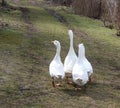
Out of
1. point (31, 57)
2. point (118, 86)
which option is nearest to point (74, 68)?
point (118, 86)

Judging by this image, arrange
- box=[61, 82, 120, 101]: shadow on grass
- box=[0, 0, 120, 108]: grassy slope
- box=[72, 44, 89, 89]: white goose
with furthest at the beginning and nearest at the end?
box=[61, 82, 120, 101]: shadow on grass < box=[72, 44, 89, 89]: white goose < box=[0, 0, 120, 108]: grassy slope

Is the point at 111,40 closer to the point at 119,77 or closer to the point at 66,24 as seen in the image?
the point at 66,24

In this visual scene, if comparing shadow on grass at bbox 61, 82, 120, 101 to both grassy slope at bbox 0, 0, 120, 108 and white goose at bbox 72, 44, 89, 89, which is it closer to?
grassy slope at bbox 0, 0, 120, 108

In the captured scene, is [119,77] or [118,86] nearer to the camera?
[118,86]

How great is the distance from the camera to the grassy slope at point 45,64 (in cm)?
874

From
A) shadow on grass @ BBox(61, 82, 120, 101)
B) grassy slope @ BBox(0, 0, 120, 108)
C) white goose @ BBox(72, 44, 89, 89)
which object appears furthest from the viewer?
shadow on grass @ BBox(61, 82, 120, 101)

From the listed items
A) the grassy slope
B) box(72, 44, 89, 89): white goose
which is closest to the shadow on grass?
the grassy slope

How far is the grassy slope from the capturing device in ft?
28.7

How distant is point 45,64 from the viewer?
12.1m

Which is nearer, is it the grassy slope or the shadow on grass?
the grassy slope

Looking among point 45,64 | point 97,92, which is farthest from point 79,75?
point 45,64

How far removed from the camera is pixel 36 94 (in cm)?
897

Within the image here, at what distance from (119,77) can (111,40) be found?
22.6 feet

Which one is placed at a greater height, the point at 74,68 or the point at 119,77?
the point at 74,68
